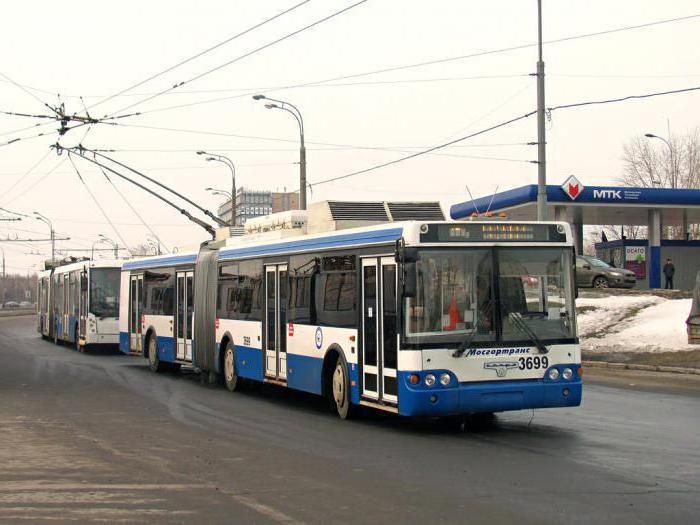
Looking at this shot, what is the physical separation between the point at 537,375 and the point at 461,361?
39.1 inches

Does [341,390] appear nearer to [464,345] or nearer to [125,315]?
[464,345]

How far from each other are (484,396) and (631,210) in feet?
113

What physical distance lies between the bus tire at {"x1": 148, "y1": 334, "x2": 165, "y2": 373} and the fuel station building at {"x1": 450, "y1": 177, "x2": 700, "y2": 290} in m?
19.3

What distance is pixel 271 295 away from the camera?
1614 cm

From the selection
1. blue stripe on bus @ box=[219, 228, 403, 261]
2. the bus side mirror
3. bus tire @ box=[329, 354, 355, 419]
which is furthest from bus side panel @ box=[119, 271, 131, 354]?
the bus side mirror

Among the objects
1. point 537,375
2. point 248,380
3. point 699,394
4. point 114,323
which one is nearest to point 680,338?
point 699,394

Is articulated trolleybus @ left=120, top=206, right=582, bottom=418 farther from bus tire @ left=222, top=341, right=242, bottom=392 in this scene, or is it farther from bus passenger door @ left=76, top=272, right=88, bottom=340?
bus passenger door @ left=76, top=272, right=88, bottom=340

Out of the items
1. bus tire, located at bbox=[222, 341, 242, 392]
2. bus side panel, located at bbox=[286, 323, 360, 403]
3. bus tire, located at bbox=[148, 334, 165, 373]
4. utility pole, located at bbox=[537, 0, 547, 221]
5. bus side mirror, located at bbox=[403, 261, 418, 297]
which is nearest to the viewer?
bus side mirror, located at bbox=[403, 261, 418, 297]

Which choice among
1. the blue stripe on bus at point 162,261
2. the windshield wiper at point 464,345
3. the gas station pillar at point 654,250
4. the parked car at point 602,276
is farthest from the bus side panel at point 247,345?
the gas station pillar at point 654,250

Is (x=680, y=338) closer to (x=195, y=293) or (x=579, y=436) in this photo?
(x=195, y=293)

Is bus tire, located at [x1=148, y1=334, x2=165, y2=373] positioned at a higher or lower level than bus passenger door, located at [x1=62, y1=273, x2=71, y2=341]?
lower

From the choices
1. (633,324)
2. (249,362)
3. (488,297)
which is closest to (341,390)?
(488,297)

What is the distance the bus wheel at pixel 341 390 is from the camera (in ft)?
43.2

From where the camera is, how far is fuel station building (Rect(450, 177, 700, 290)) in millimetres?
40631
